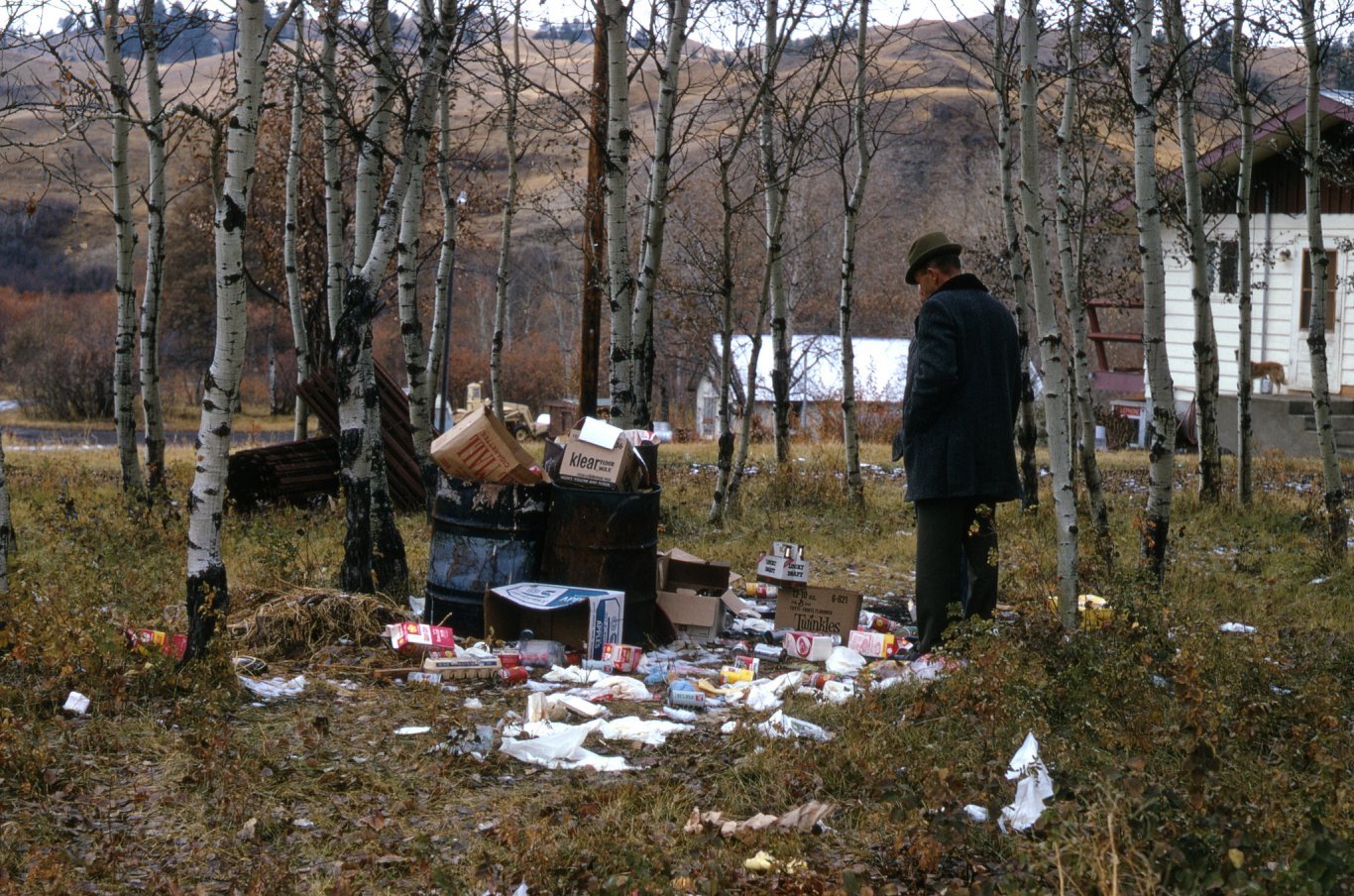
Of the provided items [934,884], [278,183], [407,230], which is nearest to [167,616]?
[407,230]

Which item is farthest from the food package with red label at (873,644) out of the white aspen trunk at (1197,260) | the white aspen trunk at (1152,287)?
the white aspen trunk at (1197,260)

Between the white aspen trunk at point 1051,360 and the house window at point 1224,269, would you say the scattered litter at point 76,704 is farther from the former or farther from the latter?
the house window at point 1224,269

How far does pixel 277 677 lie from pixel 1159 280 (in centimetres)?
526

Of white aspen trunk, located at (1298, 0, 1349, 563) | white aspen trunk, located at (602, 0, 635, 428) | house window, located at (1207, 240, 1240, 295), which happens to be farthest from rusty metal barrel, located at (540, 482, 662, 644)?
house window, located at (1207, 240, 1240, 295)

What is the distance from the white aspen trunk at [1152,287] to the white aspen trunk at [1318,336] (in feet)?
8.86

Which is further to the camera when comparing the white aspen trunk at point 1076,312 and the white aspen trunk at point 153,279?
the white aspen trunk at point 153,279

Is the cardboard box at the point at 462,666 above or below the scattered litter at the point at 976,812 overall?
above

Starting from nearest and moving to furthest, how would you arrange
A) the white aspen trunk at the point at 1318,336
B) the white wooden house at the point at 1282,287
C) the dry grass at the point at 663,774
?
the dry grass at the point at 663,774
the white aspen trunk at the point at 1318,336
the white wooden house at the point at 1282,287

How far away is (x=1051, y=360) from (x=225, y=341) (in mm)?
3668

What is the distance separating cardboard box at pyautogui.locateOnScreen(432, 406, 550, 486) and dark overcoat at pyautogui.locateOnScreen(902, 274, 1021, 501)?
6.67 ft

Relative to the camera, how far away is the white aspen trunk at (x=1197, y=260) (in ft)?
32.6

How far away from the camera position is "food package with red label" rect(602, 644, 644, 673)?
20.6ft

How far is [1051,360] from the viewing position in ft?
18.3

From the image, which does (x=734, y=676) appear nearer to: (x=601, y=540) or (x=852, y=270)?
(x=601, y=540)
